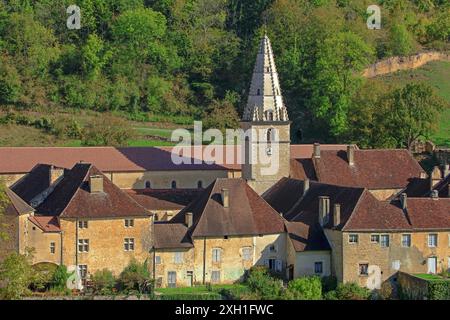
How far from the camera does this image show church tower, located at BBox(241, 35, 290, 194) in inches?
2810

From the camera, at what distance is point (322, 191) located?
6475 centimetres

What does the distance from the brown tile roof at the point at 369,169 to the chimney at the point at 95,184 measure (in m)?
15.2

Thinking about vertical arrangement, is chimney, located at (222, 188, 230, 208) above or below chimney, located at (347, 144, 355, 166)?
below

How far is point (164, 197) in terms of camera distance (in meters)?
70.2

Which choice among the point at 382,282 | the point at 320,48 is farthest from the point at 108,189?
the point at 320,48

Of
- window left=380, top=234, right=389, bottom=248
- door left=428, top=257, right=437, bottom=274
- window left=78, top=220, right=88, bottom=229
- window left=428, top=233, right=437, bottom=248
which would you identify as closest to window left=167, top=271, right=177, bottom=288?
window left=78, top=220, right=88, bottom=229

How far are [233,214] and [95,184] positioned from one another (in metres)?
6.09

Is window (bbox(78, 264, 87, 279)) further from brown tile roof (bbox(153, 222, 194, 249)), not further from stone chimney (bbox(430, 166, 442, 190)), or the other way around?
stone chimney (bbox(430, 166, 442, 190))

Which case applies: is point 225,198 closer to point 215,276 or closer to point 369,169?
point 215,276

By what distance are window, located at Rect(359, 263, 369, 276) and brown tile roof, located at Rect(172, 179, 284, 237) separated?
428cm

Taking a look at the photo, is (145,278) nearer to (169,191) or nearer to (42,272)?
(42,272)

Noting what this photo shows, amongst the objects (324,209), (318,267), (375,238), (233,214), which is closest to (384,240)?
(375,238)

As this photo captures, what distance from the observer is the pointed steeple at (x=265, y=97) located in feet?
234

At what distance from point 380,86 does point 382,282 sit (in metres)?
33.1
